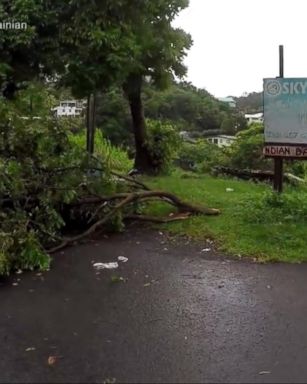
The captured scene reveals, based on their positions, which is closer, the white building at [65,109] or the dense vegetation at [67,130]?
the dense vegetation at [67,130]

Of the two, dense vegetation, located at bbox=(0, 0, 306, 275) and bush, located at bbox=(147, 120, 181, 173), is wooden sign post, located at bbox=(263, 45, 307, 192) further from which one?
bush, located at bbox=(147, 120, 181, 173)

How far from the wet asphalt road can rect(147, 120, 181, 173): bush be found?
255 inches

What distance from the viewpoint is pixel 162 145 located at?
40.6 ft

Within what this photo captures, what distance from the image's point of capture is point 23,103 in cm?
670

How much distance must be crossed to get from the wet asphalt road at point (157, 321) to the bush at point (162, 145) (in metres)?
6.48

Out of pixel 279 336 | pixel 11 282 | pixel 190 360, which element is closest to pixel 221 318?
pixel 279 336

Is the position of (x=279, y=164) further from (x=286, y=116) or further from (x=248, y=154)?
(x=248, y=154)

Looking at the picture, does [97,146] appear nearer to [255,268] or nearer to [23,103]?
[23,103]

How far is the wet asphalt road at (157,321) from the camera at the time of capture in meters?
3.44

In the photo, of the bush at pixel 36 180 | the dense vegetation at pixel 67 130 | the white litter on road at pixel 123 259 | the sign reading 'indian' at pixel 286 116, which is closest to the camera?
the bush at pixel 36 180

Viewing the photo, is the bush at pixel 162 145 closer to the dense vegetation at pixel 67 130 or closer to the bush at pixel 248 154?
the dense vegetation at pixel 67 130

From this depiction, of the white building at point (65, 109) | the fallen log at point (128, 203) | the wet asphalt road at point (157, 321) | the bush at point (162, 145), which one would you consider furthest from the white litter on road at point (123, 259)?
the bush at point (162, 145)

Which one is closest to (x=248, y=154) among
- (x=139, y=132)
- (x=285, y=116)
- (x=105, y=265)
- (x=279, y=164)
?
(x=139, y=132)

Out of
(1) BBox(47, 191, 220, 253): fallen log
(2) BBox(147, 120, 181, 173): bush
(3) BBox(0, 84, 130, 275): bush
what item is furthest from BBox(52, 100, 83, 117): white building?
(2) BBox(147, 120, 181, 173): bush
